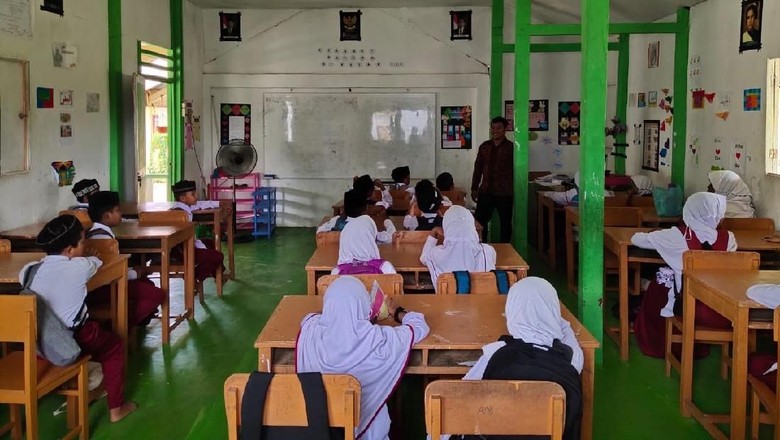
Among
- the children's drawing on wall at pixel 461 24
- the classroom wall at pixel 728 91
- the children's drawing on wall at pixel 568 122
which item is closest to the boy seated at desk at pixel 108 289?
the classroom wall at pixel 728 91

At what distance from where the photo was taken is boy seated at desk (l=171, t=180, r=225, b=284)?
236 inches

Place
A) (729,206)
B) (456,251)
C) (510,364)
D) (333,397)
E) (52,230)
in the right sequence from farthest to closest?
(729,206)
(456,251)
(52,230)
(510,364)
(333,397)

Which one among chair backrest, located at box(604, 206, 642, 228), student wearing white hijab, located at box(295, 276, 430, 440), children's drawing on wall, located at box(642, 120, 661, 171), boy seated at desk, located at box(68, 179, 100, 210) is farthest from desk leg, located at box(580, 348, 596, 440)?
children's drawing on wall, located at box(642, 120, 661, 171)

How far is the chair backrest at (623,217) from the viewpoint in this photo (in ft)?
19.6

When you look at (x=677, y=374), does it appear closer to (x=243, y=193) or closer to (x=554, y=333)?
(x=554, y=333)

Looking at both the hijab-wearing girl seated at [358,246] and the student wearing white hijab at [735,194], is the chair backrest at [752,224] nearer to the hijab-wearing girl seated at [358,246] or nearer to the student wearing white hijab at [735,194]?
the student wearing white hijab at [735,194]

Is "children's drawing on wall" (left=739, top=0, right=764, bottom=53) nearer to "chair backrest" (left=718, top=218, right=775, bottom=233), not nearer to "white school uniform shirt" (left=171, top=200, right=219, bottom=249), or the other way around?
"chair backrest" (left=718, top=218, right=775, bottom=233)

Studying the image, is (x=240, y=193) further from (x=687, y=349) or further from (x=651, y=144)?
(x=687, y=349)

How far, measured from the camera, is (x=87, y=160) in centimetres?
678

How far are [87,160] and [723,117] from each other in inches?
231

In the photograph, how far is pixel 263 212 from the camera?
10219 millimetres

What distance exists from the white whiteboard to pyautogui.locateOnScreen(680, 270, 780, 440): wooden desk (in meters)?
7.06

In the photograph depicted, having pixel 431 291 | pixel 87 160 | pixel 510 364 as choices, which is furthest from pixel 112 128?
pixel 510 364

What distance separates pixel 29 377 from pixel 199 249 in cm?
311
